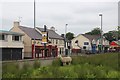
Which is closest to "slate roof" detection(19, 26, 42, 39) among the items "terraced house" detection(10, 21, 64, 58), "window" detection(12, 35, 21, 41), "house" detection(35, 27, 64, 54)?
"terraced house" detection(10, 21, 64, 58)

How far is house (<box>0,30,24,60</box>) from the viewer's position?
52.6 meters

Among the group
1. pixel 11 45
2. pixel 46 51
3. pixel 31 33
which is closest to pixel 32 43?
pixel 31 33

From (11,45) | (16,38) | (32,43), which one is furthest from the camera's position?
(32,43)

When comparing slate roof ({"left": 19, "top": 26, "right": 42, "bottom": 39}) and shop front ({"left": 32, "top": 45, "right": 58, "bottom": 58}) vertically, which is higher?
slate roof ({"left": 19, "top": 26, "right": 42, "bottom": 39})

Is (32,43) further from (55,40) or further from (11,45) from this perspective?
(55,40)

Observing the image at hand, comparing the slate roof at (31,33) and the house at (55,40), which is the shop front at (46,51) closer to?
the house at (55,40)

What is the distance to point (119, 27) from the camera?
41.8 m

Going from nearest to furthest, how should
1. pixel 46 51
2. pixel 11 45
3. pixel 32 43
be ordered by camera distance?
1. pixel 11 45
2. pixel 32 43
3. pixel 46 51

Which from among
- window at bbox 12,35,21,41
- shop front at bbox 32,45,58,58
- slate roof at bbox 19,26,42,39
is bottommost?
shop front at bbox 32,45,58,58

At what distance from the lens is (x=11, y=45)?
5538cm

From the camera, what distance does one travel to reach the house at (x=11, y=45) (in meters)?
52.6

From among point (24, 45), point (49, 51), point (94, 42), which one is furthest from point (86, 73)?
point (94, 42)

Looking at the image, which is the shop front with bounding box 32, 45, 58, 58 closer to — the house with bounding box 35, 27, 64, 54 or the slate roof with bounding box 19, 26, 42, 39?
the house with bounding box 35, 27, 64, 54

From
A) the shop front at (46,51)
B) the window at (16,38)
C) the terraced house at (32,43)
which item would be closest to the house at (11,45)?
the window at (16,38)
